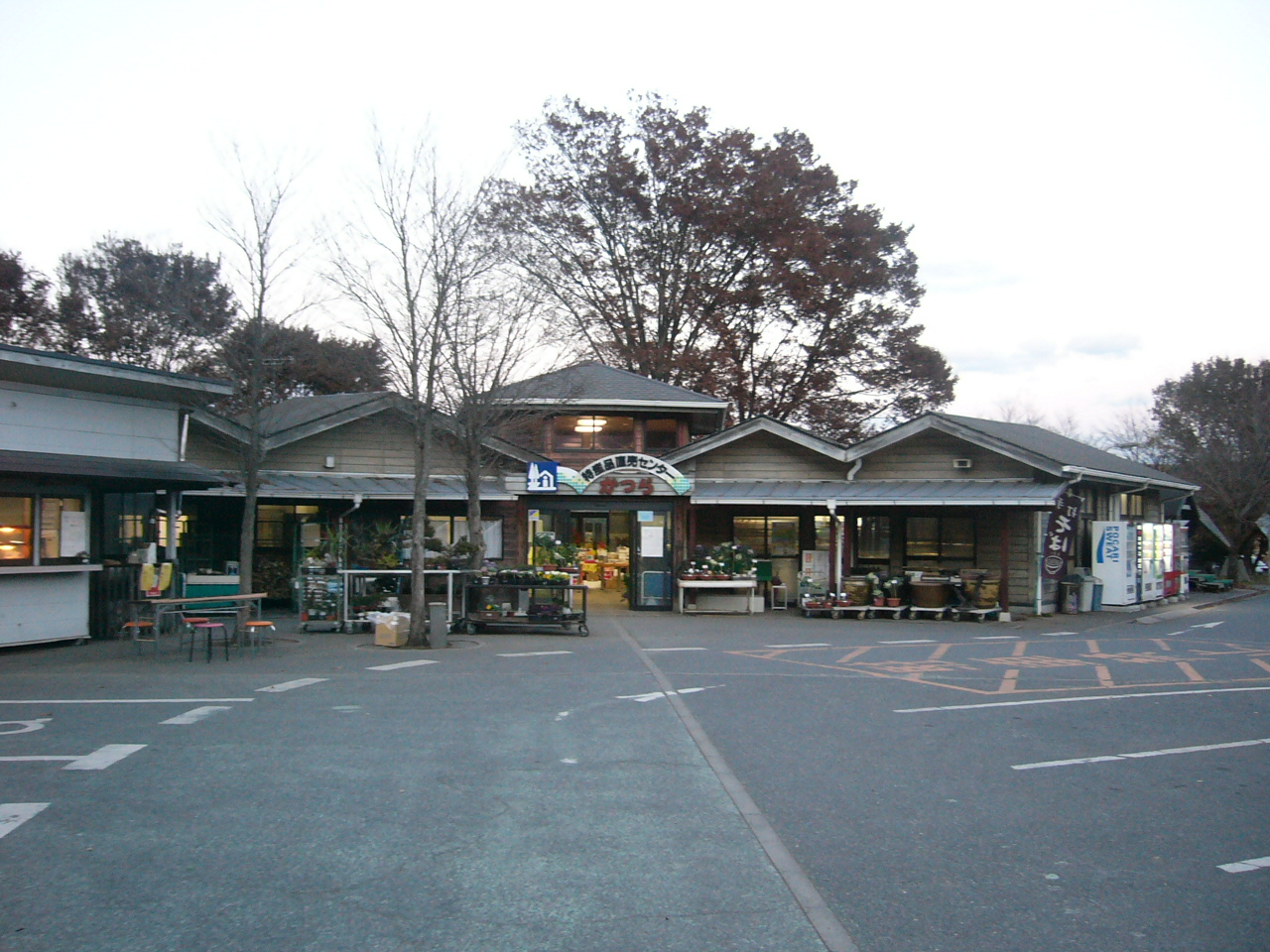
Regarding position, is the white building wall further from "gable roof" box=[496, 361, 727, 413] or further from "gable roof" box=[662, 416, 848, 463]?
"gable roof" box=[662, 416, 848, 463]

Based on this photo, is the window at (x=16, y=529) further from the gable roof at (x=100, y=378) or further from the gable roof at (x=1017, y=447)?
the gable roof at (x=1017, y=447)

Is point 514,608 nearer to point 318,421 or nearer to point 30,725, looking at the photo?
point 318,421

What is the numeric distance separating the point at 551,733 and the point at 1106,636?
12.8 meters

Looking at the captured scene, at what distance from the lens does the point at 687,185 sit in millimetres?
35281

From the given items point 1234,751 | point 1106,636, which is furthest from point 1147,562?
point 1234,751

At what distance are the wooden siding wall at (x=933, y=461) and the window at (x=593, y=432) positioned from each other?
6.01 metres

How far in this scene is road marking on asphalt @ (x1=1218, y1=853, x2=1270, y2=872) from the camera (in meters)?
5.55

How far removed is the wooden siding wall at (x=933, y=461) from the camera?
2244 centimetres

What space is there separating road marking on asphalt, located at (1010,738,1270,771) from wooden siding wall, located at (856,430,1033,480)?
13846 mm

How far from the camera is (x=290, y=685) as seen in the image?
11531 millimetres

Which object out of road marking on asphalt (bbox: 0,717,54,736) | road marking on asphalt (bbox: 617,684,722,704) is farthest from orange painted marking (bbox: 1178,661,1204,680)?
road marking on asphalt (bbox: 0,717,54,736)

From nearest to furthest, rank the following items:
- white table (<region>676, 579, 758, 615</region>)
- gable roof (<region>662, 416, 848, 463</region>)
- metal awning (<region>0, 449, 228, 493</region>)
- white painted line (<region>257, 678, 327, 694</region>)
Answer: white painted line (<region>257, 678, 327, 694</region>), metal awning (<region>0, 449, 228, 493</region>), white table (<region>676, 579, 758, 615</region>), gable roof (<region>662, 416, 848, 463</region>)

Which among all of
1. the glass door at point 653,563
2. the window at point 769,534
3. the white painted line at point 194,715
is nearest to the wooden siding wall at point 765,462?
the window at point 769,534

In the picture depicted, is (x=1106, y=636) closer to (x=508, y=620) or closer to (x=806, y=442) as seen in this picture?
(x=806, y=442)
